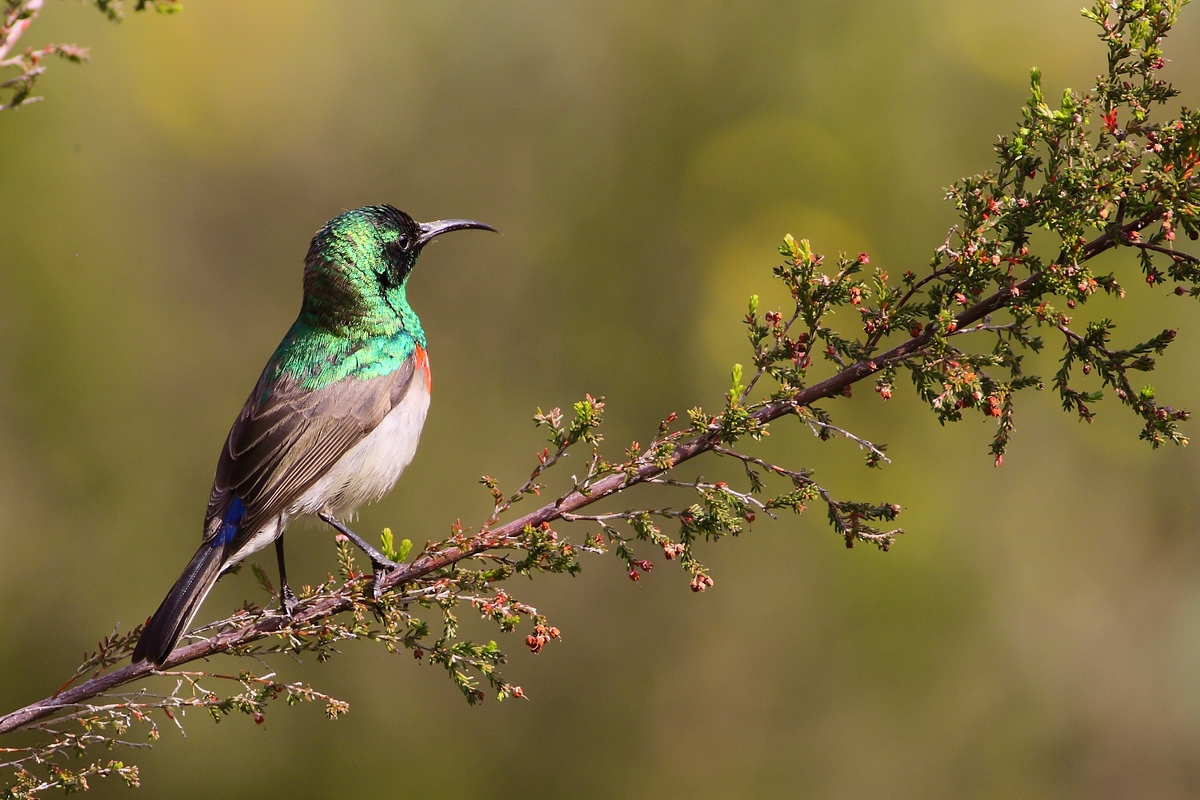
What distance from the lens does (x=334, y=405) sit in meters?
4.73

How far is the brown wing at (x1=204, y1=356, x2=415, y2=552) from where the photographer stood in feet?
14.3

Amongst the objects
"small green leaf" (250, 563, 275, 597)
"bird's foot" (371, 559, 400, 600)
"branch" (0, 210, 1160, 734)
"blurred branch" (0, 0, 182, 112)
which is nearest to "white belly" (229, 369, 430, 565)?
"small green leaf" (250, 563, 275, 597)

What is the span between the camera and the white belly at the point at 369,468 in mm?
4691

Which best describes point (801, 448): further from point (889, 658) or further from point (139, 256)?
point (139, 256)

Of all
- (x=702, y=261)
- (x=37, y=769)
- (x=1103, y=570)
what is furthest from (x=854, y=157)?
(x=37, y=769)

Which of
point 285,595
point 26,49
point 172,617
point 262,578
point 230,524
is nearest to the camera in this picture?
point 26,49

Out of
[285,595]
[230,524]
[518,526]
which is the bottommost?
[285,595]

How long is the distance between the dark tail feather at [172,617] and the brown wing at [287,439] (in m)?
0.29

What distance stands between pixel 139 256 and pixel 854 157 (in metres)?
6.17

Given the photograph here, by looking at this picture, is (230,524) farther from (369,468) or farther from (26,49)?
(26,49)

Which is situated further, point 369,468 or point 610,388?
point 610,388

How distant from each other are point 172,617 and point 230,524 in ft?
2.52

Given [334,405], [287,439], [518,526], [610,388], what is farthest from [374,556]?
[610,388]

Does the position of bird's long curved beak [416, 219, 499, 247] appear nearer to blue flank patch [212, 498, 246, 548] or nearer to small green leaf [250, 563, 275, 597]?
blue flank patch [212, 498, 246, 548]
